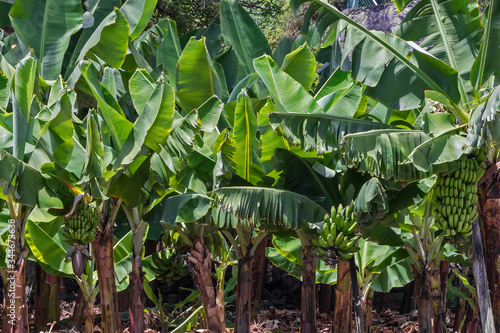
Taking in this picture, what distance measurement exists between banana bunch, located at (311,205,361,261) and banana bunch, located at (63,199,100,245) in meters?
2.09

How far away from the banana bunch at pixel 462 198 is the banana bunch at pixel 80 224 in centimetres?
308

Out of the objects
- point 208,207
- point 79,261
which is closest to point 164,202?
point 208,207

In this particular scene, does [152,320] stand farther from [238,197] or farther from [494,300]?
[494,300]

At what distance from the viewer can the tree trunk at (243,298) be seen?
5.48 metres

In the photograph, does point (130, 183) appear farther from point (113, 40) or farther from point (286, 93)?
point (113, 40)

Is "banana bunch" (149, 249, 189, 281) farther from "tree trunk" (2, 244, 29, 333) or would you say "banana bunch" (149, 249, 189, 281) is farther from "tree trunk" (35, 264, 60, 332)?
"tree trunk" (2, 244, 29, 333)

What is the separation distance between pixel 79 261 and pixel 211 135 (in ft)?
6.31

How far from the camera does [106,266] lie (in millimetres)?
4926

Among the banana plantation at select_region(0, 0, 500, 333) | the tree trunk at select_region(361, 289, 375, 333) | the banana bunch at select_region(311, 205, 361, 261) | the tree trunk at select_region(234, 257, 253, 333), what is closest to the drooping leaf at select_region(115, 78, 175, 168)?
the banana plantation at select_region(0, 0, 500, 333)

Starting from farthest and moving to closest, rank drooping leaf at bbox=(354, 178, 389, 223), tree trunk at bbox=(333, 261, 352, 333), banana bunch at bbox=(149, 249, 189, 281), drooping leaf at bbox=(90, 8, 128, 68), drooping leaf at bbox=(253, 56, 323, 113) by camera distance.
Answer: banana bunch at bbox=(149, 249, 189, 281) → tree trunk at bbox=(333, 261, 352, 333) → drooping leaf at bbox=(90, 8, 128, 68) → drooping leaf at bbox=(253, 56, 323, 113) → drooping leaf at bbox=(354, 178, 389, 223)

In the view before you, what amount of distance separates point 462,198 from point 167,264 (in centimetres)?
392

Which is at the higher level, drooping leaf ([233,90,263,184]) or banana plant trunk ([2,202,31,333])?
drooping leaf ([233,90,263,184])

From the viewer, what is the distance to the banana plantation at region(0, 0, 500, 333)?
4.20 meters

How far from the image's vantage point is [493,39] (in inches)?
167
